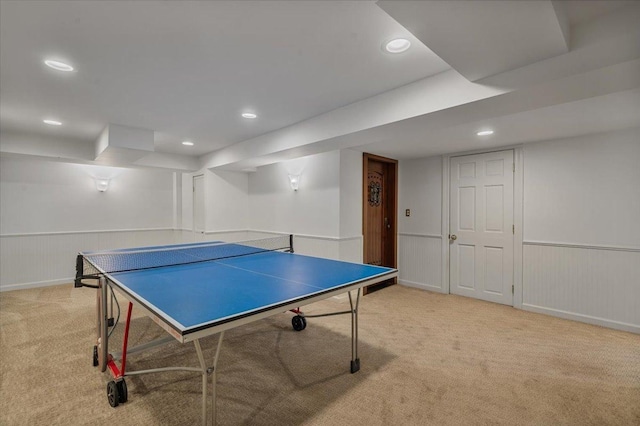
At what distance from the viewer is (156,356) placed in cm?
280

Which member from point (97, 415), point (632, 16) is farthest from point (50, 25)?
point (632, 16)

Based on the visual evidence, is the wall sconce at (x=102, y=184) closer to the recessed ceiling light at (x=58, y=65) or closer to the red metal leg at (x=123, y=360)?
the recessed ceiling light at (x=58, y=65)

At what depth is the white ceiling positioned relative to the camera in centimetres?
160

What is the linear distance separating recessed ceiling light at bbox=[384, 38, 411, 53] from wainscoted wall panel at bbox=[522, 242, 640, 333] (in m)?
3.37

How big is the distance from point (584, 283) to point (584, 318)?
42 cm

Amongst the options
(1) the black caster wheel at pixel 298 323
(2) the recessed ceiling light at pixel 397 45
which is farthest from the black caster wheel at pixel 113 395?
(2) the recessed ceiling light at pixel 397 45

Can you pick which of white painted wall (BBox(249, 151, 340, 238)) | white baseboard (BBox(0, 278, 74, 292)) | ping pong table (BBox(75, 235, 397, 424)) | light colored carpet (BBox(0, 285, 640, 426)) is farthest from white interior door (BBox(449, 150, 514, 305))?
white baseboard (BBox(0, 278, 74, 292))

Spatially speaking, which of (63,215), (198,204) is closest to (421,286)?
(198,204)

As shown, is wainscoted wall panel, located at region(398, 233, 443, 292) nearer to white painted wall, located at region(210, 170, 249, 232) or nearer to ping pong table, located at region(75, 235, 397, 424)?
ping pong table, located at region(75, 235, 397, 424)

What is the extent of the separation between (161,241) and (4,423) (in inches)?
199

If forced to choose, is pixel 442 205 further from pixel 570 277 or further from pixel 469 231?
pixel 570 277

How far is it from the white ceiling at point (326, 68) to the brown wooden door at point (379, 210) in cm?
123

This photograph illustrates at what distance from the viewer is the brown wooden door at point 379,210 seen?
4941 mm

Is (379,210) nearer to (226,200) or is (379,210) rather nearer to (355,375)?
(226,200)
